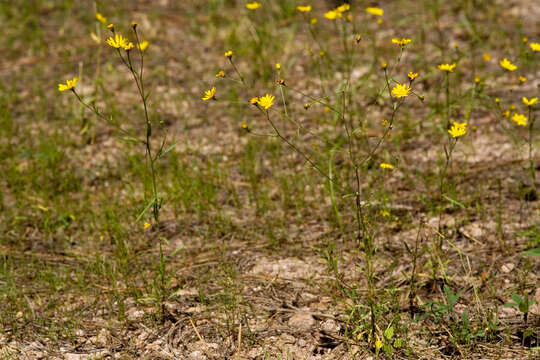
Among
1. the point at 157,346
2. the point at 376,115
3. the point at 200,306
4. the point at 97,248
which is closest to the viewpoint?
the point at 157,346

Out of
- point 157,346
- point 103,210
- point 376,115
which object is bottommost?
point 157,346

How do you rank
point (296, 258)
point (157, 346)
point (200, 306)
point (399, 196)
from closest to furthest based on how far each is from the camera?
1. point (157, 346)
2. point (200, 306)
3. point (296, 258)
4. point (399, 196)

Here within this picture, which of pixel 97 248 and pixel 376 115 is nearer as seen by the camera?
pixel 97 248

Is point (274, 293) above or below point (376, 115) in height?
below

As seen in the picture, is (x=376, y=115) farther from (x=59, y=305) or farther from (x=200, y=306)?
(x=59, y=305)

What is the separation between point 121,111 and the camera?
12.5ft

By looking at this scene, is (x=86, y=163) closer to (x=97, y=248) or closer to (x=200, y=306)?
(x=97, y=248)

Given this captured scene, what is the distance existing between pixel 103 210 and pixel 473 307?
1.86 meters

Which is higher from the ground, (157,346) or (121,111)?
(121,111)

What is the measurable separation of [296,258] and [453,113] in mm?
1544

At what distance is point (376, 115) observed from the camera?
3607mm

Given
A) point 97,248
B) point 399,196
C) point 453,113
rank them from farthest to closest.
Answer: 1. point 453,113
2. point 399,196
3. point 97,248

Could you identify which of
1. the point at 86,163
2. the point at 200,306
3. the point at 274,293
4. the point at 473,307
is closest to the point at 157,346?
the point at 200,306

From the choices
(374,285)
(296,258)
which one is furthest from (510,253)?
(296,258)
